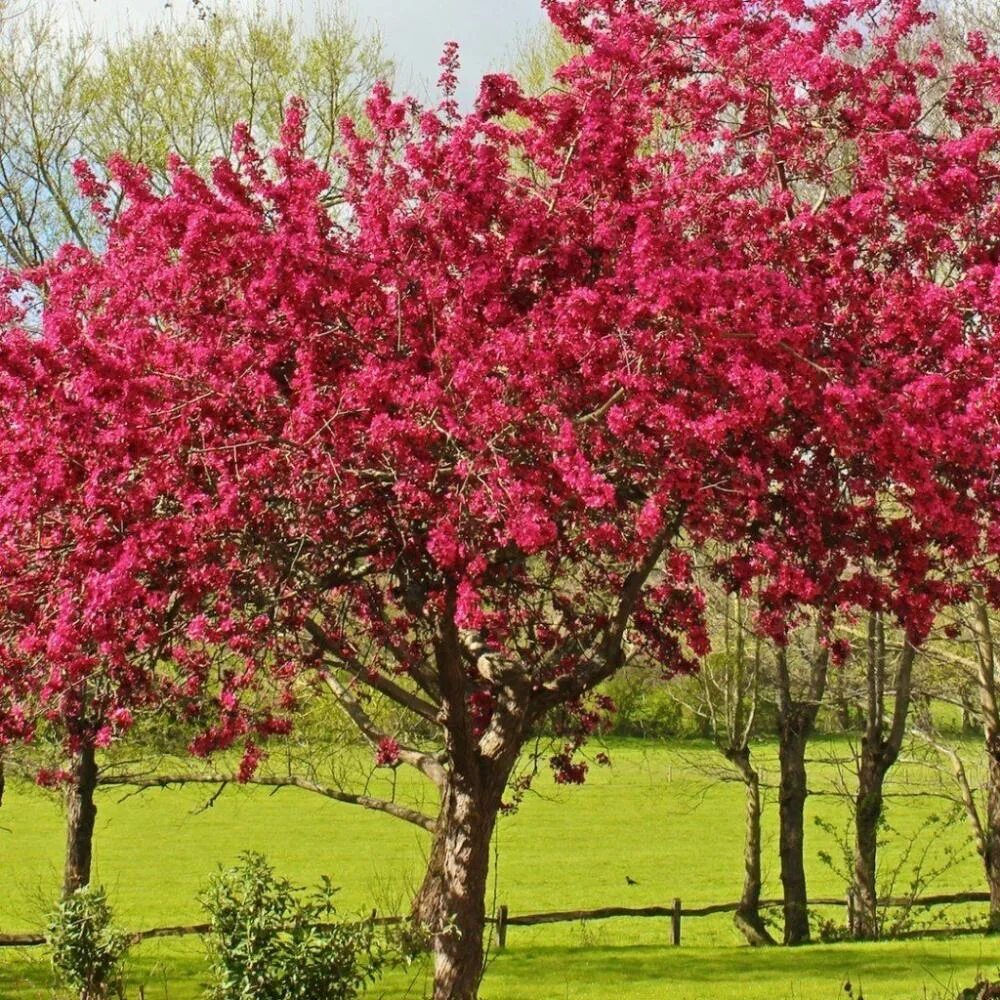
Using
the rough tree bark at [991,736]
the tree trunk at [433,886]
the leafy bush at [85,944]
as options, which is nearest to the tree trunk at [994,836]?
the rough tree bark at [991,736]

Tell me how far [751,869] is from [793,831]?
6.02 ft

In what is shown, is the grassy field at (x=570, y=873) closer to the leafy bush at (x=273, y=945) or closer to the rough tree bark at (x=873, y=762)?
the rough tree bark at (x=873, y=762)

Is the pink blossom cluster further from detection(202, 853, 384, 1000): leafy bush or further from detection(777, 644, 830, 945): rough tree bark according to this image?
detection(777, 644, 830, 945): rough tree bark

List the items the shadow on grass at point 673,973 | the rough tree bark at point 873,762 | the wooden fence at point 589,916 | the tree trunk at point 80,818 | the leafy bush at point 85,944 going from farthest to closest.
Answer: the rough tree bark at point 873,762 < the wooden fence at point 589,916 < the tree trunk at point 80,818 < the shadow on grass at point 673,973 < the leafy bush at point 85,944

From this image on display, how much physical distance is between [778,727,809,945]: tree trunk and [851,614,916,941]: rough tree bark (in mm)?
1054

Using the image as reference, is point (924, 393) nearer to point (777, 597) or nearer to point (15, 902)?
point (777, 597)

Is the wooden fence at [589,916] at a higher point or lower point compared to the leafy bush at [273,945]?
lower

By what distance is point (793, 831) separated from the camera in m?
25.0

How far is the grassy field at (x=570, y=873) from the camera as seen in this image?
59.6ft

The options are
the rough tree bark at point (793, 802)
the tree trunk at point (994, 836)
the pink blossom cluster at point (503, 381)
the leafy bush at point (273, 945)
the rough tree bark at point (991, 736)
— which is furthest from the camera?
the rough tree bark at point (793, 802)

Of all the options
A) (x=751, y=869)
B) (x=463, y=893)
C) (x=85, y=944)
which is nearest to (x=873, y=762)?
(x=751, y=869)

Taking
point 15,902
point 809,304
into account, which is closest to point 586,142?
point 809,304

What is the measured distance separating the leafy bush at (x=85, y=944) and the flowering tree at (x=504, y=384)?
61.2 inches

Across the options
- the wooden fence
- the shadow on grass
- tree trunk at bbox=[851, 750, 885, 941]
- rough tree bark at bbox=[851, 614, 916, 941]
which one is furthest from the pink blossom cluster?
tree trunk at bbox=[851, 750, 885, 941]
